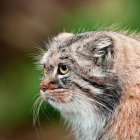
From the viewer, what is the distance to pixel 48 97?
9.44 metres

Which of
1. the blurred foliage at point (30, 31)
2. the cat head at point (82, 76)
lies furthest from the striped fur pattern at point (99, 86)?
the blurred foliage at point (30, 31)

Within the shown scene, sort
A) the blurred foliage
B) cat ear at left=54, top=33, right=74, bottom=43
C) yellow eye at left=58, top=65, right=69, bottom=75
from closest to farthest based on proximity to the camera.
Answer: yellow eye at left=58, top=65, right=69, bottom=75 → cat ear at left=54, top=33, right=74, bottom=43 → the blurred foliage

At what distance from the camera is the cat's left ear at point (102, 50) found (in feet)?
30.0

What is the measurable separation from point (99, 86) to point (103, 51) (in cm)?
51

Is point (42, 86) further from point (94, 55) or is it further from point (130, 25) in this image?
point (130, 25)

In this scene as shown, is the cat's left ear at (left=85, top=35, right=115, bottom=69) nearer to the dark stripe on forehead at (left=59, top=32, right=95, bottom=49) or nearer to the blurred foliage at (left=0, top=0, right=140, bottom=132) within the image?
the dark stripe on forehead at (left=59, top=32, right=95, bottom=49)

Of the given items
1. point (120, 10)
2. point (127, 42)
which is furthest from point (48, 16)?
point (127, 42)

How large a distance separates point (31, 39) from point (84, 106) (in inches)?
413

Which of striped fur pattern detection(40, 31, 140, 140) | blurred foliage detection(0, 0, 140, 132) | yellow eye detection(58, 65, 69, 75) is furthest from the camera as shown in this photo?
blurred foliage detection(0, 0, 140, 132)

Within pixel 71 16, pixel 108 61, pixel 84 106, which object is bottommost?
pixel 84 106

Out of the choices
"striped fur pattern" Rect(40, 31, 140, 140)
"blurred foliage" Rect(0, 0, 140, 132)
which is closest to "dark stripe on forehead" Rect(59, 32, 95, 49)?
"striped fur pattern" Rect(40, 31, 140, 140)

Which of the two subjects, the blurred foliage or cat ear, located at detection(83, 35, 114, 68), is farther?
the blurred foliage

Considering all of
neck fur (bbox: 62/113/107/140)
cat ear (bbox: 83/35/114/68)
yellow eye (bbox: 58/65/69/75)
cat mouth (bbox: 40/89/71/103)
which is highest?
cat ear (bbox: 83/35/114/68)

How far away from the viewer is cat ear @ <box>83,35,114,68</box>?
916 centimetres
